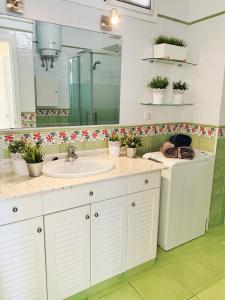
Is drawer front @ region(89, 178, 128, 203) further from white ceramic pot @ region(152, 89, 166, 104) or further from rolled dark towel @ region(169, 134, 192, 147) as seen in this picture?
white ceramic pot @ region(152, 89, 166, 104)

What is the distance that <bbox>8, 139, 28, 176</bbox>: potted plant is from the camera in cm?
155

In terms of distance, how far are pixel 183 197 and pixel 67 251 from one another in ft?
3.80

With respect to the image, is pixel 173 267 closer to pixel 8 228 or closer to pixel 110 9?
pixel 8 228

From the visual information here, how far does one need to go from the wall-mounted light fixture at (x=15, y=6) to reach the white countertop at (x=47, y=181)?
1.11m

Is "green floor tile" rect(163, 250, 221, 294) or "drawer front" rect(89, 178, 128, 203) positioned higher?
"drawer front" rect(89, 178, 128, 203)

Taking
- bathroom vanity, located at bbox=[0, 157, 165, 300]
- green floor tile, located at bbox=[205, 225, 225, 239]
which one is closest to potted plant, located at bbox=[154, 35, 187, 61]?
bathroom vanity, located at bbox=[0, 157, 165, 300]

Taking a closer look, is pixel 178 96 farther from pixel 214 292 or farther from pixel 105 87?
pixel 214 292

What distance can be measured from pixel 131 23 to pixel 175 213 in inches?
68.0

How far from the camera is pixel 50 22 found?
5.68 feet

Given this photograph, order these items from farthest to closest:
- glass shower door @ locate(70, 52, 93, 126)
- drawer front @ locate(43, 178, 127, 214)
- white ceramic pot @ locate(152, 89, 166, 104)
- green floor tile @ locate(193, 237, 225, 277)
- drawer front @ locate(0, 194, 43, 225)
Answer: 1. white ceramic pot @ locate(152, 89, 166, 104)
2. green floor tile @ locate(193, 237, 225, 277)
3. glass shower door @ locate(70, 52, 93, 126)
4. drawer front @ locate(43, 178, 127, 214)
5. drawer front @ locate(0, 194, 43, 225)

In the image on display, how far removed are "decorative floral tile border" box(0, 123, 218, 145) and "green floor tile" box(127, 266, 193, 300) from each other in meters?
1.19

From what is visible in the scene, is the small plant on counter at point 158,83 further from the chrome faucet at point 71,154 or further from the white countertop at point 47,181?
the chrome faucet at point 71,154

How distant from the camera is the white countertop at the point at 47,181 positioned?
1.29m

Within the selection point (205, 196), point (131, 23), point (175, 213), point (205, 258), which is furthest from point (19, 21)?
point (205, 258)
